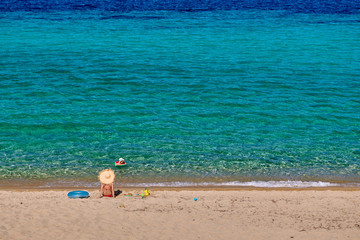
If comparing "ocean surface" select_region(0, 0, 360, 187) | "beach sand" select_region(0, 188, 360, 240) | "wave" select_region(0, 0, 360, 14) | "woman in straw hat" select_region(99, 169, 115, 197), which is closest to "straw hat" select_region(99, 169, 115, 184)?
"woman in straw hat" select_region(99, 169, 115, 197)

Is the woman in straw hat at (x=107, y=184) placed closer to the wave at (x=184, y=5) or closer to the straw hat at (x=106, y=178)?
Result: the straw hat at (x=106, y=178)

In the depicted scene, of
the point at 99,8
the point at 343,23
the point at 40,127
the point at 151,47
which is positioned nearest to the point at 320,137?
the point at 40,127

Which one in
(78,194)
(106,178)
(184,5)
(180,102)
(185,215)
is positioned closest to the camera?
(185,215)

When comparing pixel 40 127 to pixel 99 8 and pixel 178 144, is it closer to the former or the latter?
pixel 178 144

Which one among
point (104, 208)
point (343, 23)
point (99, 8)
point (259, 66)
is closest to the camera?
point (104, 208)

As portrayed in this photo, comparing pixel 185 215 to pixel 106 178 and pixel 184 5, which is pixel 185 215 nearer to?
pixel 106 178

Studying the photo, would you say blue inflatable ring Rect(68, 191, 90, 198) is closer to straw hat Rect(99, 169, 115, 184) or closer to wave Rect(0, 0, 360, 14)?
straw hat Rect(99, 169, 115, 184)

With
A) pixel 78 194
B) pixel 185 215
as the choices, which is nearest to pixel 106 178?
pixel 78 194

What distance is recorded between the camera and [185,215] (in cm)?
1630

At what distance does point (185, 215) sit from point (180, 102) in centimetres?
1410

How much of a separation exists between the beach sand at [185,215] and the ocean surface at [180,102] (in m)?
1.84

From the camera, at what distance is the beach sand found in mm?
14898

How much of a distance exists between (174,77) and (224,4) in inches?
1628

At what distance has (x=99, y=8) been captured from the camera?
67.1 meters
